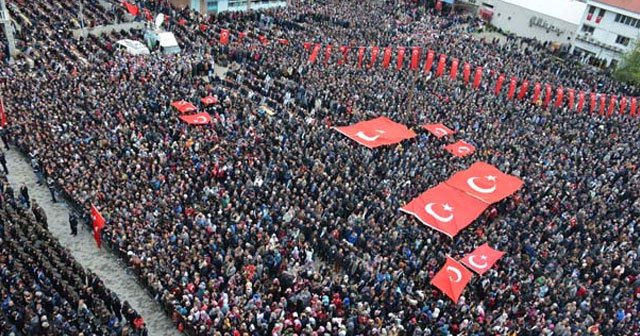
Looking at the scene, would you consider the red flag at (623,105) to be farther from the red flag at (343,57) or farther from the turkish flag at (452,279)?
the turkish flag at (452,279)

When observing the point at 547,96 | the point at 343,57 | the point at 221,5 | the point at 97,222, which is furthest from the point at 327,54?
the point at 97,222

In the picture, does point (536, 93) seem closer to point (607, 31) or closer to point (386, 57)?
point (386, 57)

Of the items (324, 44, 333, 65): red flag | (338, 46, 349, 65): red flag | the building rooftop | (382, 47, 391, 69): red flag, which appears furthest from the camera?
the building rooftop

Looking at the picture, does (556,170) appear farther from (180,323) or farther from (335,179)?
(180,323)

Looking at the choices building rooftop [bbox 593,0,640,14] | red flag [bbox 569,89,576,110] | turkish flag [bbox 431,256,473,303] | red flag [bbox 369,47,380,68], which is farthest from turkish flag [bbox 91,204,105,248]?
building rooftop [bbox 593,0,640,14]

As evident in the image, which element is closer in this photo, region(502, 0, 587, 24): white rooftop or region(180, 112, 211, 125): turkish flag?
region(180, 112, 211, 125): turkish flag

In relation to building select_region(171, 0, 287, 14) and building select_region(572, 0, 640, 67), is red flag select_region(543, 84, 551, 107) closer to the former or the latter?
building select_region(572, 0, 640, 67)

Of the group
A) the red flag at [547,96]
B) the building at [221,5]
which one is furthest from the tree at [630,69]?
the building at [221,5]
